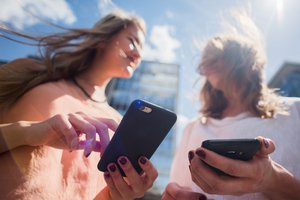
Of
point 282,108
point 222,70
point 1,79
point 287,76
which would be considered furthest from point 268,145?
point 287,76

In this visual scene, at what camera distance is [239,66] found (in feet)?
6.28

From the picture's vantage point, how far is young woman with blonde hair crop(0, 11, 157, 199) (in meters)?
0.91

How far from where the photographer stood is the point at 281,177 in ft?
3.12

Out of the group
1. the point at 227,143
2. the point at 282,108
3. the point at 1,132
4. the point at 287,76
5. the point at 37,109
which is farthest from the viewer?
the point at 287,76

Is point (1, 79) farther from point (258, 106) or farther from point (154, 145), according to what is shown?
point (258, 106)

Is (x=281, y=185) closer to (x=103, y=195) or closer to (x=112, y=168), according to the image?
(x=112, y=168)

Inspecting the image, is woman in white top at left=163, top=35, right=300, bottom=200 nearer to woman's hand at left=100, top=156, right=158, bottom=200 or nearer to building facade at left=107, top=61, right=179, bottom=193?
woman's hand at left=100, top=156, right=158, bottom=200

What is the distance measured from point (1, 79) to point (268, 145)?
137 centimetres

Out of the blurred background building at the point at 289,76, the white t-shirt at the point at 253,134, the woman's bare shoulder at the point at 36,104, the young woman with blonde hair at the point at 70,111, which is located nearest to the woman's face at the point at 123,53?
the young woman with blonde hair at the point at 70,111

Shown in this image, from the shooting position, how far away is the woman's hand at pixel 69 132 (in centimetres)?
86

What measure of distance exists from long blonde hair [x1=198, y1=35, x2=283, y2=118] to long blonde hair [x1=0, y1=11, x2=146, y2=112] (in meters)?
0.64

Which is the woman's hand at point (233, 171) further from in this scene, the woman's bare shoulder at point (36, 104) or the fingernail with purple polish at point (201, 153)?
the woman's bare shoulder at point (36, 104)

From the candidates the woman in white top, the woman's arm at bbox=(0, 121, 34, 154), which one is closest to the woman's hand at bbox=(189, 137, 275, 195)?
the woman in white top

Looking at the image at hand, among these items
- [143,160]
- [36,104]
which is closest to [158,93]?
[36,104]
